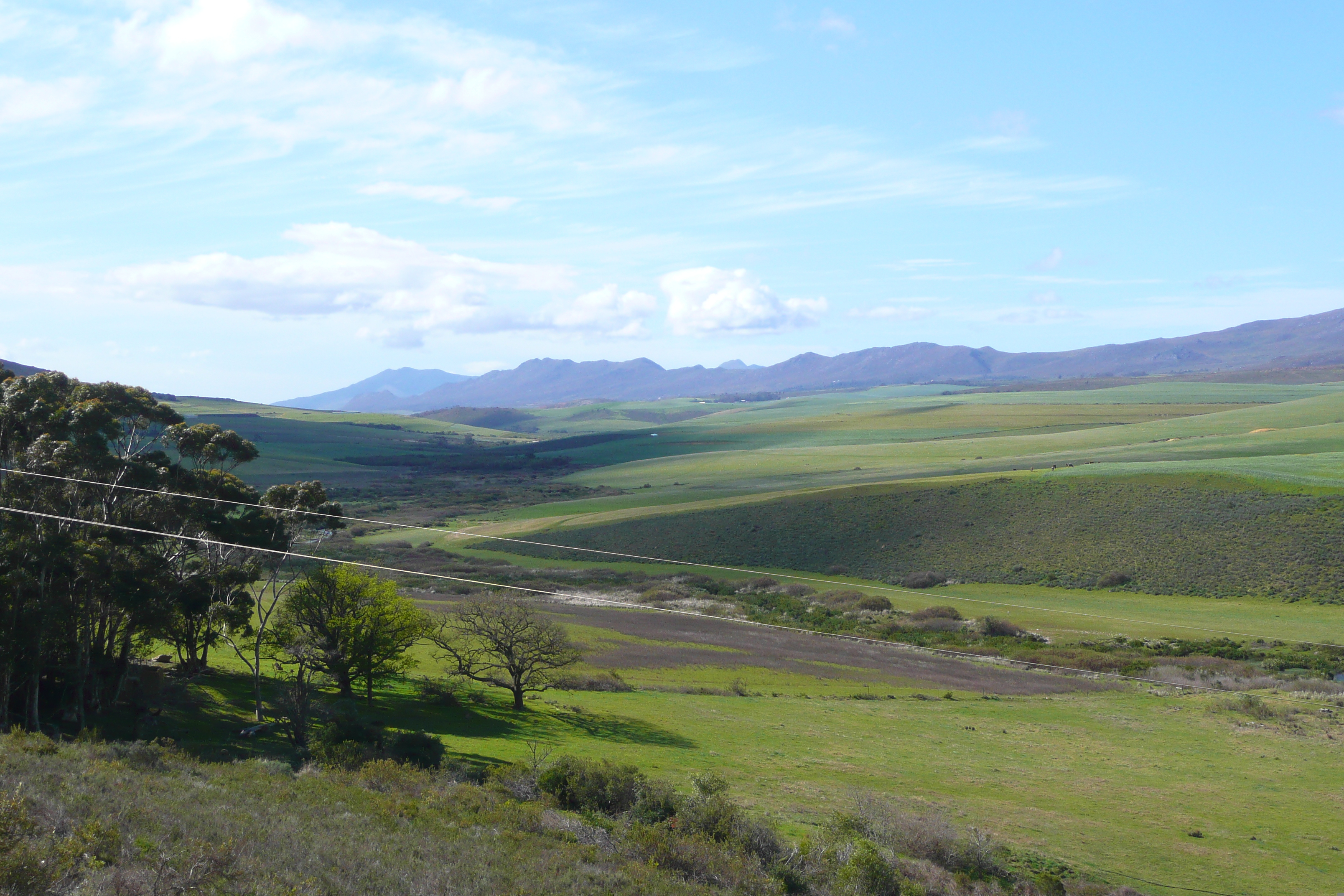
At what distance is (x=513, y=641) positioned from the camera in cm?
3394

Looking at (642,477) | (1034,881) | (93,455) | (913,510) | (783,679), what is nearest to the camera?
(1034,881)

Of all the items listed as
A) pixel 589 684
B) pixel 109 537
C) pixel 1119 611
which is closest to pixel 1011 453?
pixel 1119 611

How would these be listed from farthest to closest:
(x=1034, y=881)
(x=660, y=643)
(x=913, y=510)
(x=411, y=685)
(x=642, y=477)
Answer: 1. (x=642, y=477)
2. (x=913, y=510)
3. (x=660, y=643)
4. (x=411, y=685)
5. (x=1034, y=881)

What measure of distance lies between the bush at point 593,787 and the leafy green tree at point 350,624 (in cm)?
1141

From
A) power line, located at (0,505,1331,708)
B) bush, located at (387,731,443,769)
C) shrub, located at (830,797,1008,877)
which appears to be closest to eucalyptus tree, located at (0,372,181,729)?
power line, located at (0,505,1331,708)

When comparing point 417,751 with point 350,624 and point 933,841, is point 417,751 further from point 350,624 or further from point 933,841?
point 933,841

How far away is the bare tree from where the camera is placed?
111 feet

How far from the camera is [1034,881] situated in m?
19.3

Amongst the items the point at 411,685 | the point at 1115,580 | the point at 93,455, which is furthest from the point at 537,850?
the point at 1115,580

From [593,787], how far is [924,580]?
53219 millimetres

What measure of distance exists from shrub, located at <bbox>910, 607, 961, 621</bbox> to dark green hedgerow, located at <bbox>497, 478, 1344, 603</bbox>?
944 centimetres

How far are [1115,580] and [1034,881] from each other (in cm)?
5198

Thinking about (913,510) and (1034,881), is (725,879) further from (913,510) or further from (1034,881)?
(913,510)

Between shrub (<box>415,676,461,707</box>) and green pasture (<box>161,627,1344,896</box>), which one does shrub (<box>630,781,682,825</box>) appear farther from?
shrub (<box>415,676,461,707</box>)
